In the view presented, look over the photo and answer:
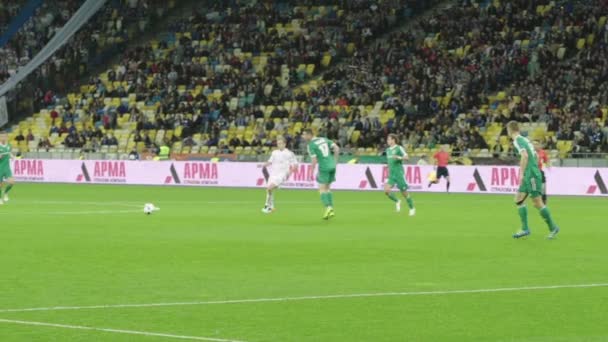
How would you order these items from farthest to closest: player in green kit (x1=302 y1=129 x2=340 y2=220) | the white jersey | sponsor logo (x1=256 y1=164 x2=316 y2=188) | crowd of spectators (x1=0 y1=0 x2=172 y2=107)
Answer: crowd of spectators (x1=0 y1=0 x2=172 y2=107) → sponsor logo (x1=256 y1=164 x2=316 y2=188) → the white jersey → player in green kit (x1=302 y1=129 x2=340 y2=220)

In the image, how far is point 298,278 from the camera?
15781 mm

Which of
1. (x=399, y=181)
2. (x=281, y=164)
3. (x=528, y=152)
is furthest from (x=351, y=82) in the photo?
(x=528, y=152)

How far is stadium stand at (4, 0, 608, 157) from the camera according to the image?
49500 millimetres

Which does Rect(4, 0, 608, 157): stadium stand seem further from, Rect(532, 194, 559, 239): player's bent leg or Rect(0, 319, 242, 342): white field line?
Rect(0, 319, 242, 342): white field line

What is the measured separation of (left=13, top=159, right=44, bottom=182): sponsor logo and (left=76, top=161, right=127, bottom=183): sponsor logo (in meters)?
2.30

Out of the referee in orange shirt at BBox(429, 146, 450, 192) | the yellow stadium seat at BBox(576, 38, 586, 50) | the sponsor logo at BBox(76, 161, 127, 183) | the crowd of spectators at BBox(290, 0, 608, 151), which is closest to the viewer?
the referee in orange shirt at BBox(429, 146, 450, 192)

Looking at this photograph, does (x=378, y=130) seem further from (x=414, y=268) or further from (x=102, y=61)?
(x=414, y=268)

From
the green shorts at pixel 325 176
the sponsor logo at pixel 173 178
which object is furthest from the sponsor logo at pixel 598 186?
the sponsor logo at pixel 173 178

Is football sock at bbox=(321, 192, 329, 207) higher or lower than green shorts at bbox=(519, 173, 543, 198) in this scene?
lower

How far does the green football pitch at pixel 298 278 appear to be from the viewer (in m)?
11.4

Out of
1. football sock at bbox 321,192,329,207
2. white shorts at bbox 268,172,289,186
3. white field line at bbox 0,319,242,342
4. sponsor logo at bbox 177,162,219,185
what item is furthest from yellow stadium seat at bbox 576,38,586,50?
white field line at bbox 0,319,242,342

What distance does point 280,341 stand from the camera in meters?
10.7

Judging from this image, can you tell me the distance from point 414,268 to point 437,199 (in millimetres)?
24059

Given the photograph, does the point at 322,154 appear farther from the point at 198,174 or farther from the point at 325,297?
the point at 198,174
